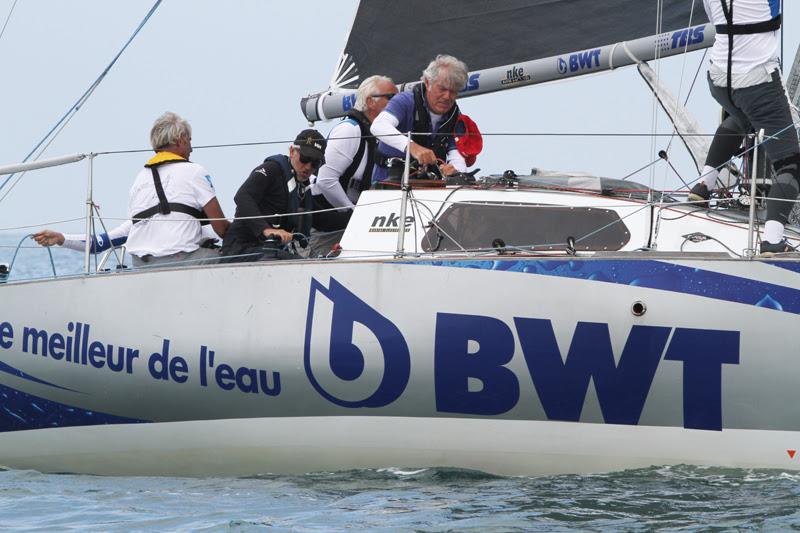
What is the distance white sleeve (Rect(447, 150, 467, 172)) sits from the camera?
264 inches

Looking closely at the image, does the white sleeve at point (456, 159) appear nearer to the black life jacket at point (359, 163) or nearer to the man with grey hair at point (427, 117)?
the man with grey hair at point (427, 117)

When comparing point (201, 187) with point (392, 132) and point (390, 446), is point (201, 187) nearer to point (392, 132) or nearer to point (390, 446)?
point (392, 132)

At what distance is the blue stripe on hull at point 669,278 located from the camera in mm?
4914

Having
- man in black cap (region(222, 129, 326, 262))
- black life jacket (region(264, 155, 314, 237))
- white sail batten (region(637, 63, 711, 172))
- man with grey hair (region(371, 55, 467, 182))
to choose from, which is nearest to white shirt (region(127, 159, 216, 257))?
man in black cap (region(222, 129, 326, 262))

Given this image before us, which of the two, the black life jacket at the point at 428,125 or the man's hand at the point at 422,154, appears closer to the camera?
the man's hand at the point at 422,154

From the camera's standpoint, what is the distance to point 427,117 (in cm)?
647

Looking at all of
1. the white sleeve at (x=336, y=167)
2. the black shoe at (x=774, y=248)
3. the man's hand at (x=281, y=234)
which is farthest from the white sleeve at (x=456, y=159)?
the black shoe at (x=774, y=248)

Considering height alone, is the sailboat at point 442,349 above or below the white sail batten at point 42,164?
below

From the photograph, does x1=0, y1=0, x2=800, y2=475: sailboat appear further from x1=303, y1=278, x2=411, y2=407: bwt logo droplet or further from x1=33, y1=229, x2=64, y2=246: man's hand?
x1=33, y1=229, x2=64, y2=246: man's hand

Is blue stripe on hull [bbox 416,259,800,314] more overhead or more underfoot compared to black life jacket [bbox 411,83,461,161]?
more underfoot

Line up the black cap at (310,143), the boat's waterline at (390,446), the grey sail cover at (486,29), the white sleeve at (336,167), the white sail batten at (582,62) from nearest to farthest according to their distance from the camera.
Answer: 1. the boat's waterline at (390,446)
2. the black cap at (310,143)
3. the white sleeve at (336,167)
4. the white sail batten at (582,62)
5. the grey sail cover at (486,29)

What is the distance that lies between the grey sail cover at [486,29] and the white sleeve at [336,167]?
1458 mm

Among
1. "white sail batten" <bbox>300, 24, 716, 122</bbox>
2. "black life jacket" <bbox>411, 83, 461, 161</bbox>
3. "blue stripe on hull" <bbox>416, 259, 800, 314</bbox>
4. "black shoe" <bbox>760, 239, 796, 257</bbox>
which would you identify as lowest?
"blue stripe on hull" <bbox>416, 259, 800, 314</bbox>

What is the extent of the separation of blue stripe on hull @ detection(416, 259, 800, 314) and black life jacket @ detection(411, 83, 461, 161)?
1.40 m
